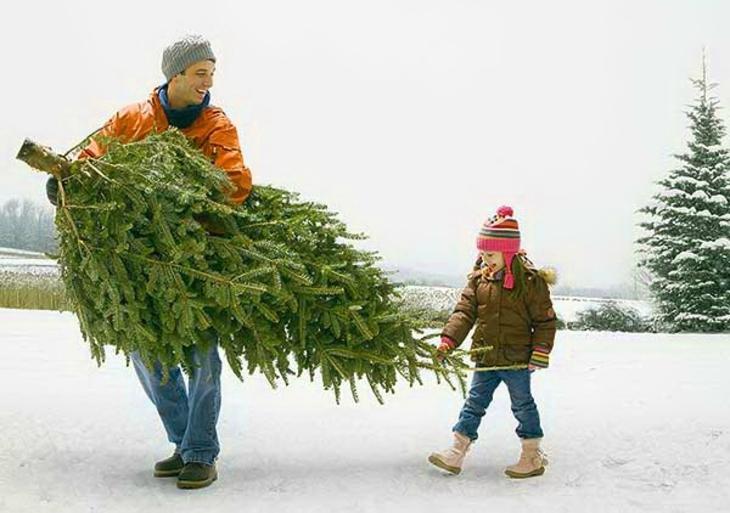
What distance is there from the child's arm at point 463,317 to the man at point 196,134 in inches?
46.3

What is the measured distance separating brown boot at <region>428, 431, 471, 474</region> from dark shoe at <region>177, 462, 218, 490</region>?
1125 millimetres

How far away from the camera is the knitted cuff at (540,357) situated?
15.4 ft

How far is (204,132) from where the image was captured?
4586 mm

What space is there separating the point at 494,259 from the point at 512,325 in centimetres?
34

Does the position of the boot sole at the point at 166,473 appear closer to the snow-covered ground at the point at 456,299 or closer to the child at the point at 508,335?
the child at the point at 508,335

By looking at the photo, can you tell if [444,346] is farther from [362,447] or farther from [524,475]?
[362,447]

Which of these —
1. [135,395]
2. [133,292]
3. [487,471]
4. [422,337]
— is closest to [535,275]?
[422,337]

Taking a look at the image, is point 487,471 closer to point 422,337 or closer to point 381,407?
point 422,337

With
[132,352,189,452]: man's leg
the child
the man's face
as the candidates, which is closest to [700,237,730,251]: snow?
the child

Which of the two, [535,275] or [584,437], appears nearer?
[535,275]

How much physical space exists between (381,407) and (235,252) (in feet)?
8.44

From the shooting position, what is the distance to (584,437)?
18.2 ft

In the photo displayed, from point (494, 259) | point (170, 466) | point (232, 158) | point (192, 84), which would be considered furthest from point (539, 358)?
point (192, 84)

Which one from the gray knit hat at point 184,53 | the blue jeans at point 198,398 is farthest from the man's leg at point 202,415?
the gray knit hat at point 184,53
